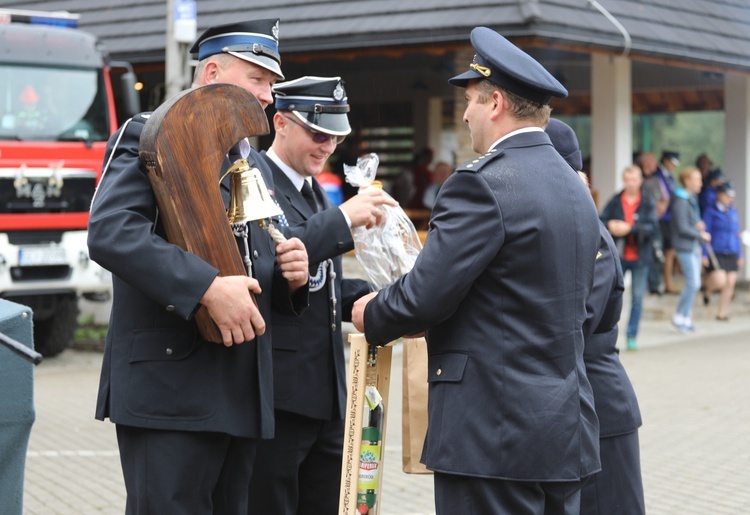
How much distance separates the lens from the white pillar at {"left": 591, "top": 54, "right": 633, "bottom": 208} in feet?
47.8

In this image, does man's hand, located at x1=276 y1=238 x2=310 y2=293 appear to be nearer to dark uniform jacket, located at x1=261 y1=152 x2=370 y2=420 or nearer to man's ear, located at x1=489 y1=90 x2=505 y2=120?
dark uniform jacket, located at x1=261 y1=152 x2=370 y2=420

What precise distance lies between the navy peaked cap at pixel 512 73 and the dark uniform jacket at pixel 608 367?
2.93 feet

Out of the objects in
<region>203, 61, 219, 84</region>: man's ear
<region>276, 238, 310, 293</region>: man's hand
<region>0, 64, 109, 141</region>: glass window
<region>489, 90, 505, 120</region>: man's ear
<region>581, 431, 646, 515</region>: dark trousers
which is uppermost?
<region>0, 64, 109, 141</region>: glass window

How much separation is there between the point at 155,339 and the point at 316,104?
1347mm

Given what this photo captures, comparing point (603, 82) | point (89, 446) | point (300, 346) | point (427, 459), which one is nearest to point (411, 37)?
point (603, 82)

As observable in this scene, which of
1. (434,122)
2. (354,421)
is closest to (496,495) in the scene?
(354,421)

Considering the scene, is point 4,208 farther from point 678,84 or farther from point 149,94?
point 678,84

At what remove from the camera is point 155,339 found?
3.10m

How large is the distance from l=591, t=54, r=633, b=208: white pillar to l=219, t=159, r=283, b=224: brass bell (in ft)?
38.9

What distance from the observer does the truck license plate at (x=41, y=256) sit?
10547mm

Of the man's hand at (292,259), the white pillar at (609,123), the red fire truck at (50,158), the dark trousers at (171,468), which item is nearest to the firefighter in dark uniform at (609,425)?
the man's hand at (292,259)

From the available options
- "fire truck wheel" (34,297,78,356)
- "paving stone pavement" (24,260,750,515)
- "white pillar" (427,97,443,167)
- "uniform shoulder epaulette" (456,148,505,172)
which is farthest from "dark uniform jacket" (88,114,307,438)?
"white pillar" (427,97,443,167)

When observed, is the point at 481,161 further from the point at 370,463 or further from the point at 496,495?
the point at 370,463

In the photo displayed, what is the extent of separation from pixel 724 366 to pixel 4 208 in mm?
7113
